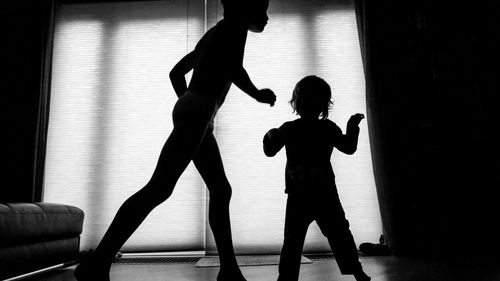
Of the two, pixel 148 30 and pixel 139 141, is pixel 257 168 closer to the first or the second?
pixel 139 141

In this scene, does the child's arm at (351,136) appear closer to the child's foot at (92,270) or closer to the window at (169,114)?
the child's foot at (92,270)

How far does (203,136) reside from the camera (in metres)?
0.93

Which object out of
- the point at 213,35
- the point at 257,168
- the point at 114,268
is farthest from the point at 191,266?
the point at 213,35


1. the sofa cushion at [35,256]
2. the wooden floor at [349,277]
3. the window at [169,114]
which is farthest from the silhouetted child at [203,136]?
the window at [169,114]

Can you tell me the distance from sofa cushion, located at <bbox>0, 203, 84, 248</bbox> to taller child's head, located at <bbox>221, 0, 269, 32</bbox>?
121cm

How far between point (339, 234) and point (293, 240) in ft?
0.46

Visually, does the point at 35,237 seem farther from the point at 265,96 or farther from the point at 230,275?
the point at 265,96

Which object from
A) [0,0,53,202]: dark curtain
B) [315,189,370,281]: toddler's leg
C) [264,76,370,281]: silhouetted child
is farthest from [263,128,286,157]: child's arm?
[0,0,53,202]: dark curtain

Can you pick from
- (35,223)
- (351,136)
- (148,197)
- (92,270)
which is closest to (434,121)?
(351,136)

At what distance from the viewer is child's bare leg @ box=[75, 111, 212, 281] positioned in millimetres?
799

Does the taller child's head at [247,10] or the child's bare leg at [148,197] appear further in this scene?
the taller child's head at [247,10]

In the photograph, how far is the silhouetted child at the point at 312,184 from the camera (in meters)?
1.01

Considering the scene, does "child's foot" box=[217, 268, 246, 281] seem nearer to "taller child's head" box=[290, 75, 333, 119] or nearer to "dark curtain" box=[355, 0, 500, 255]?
"taller child's head" box=[290, 75, 333, 119]

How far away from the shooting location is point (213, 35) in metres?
0.98
